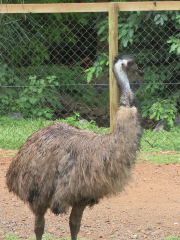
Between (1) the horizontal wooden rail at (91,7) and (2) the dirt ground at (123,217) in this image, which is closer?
(2) the dirt ground at (123,217)

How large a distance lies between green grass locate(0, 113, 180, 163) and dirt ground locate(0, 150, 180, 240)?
86cm

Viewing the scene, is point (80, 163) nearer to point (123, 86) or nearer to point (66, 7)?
point (123, 86)

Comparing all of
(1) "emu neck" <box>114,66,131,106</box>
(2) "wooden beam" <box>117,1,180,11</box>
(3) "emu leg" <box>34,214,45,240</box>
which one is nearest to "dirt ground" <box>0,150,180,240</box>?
(3) "emu leg" <box>34,214,45,240</box>

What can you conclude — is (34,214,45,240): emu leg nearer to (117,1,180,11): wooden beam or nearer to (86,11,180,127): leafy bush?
(117,1,180,11): wooden beam

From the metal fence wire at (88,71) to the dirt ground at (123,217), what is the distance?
83.6 inches

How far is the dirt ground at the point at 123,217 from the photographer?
4.24m

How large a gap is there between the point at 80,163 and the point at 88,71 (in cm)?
440

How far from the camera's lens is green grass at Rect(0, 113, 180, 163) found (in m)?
6.30

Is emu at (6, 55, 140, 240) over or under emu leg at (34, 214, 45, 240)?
over

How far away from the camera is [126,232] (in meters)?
4.23

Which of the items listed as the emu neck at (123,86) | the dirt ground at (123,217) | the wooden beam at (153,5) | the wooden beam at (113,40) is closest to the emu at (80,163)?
the emu neck at (123,86)

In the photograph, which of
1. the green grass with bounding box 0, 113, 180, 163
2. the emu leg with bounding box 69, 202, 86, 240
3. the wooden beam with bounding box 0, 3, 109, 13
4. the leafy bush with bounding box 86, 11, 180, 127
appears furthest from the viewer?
the leafy bush with bounding box 86, 11, 180, 127

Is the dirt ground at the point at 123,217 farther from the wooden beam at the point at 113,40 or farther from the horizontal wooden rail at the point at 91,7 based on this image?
the horizontal wooden rail at the point at 91,7

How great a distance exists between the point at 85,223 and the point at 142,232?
53 centimetres
